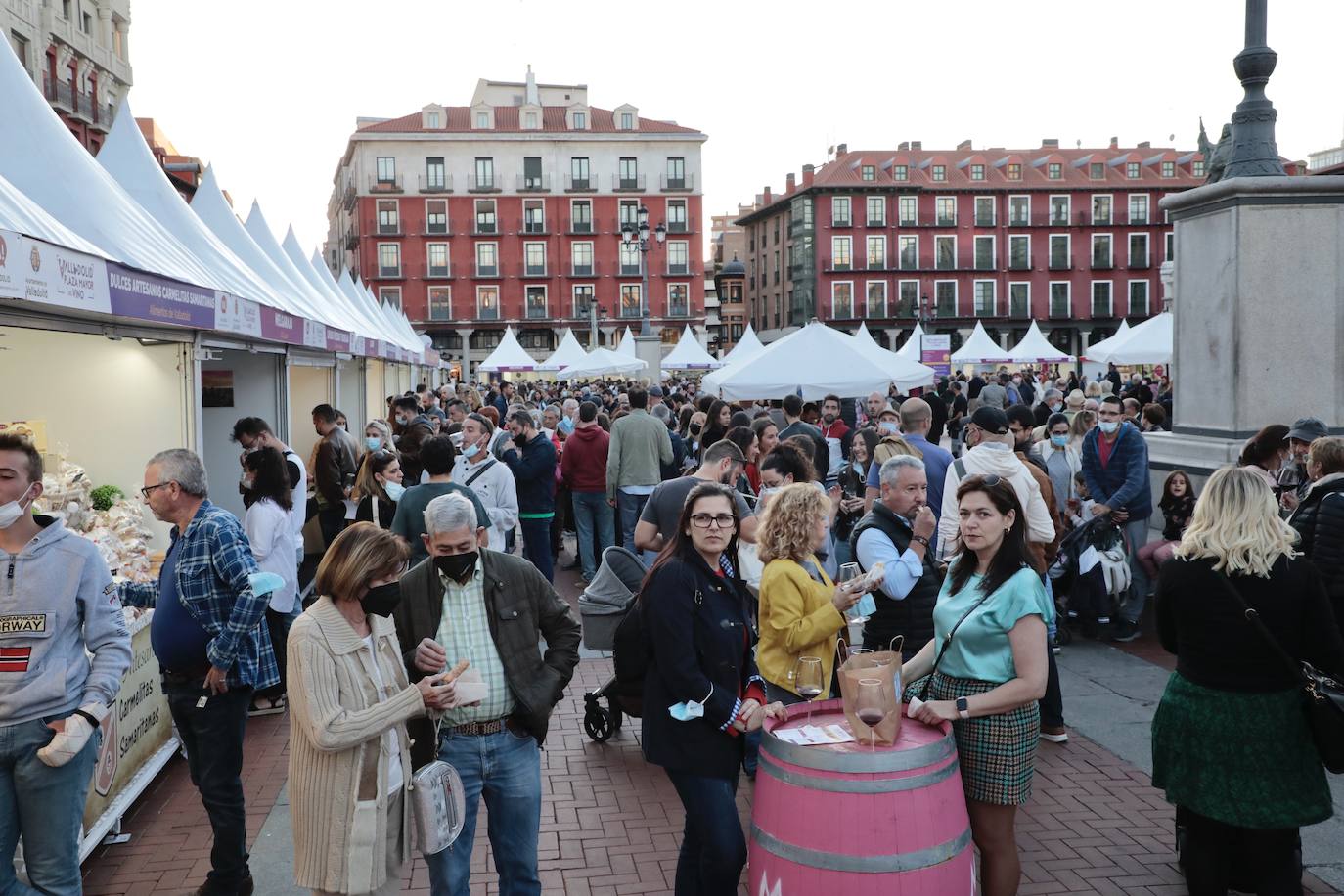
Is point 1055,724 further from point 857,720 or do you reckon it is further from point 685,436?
point 685,436

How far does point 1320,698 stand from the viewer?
3.52 m

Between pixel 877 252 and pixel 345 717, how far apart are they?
64.5 meters

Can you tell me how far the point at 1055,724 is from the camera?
566cm

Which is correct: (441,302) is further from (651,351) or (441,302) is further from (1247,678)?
(1247,678)

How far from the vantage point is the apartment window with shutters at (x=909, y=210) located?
64.5 metres

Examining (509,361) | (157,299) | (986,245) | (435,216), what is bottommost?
(157,299)

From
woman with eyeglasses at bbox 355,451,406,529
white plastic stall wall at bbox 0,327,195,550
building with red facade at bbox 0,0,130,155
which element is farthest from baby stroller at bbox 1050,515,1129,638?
building with red facade at bbox 0,0,130,155

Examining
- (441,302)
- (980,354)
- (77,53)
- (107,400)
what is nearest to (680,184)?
(441,302)

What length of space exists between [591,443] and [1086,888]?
21.5 ft

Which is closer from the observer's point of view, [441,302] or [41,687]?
[41,687]

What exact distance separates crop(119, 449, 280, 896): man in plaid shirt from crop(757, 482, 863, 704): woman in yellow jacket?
6.23 feet

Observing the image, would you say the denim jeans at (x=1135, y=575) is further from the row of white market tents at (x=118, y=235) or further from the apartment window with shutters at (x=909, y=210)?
the apartment window with shutters at (x=909, y=210)

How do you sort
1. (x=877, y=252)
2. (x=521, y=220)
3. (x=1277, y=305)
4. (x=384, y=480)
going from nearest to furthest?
(x=384, y=480) → (x=1277, y=305) → (x=521, y=220) → (x=877, y=252)

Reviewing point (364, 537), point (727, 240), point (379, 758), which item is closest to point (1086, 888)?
point (379, 758)
